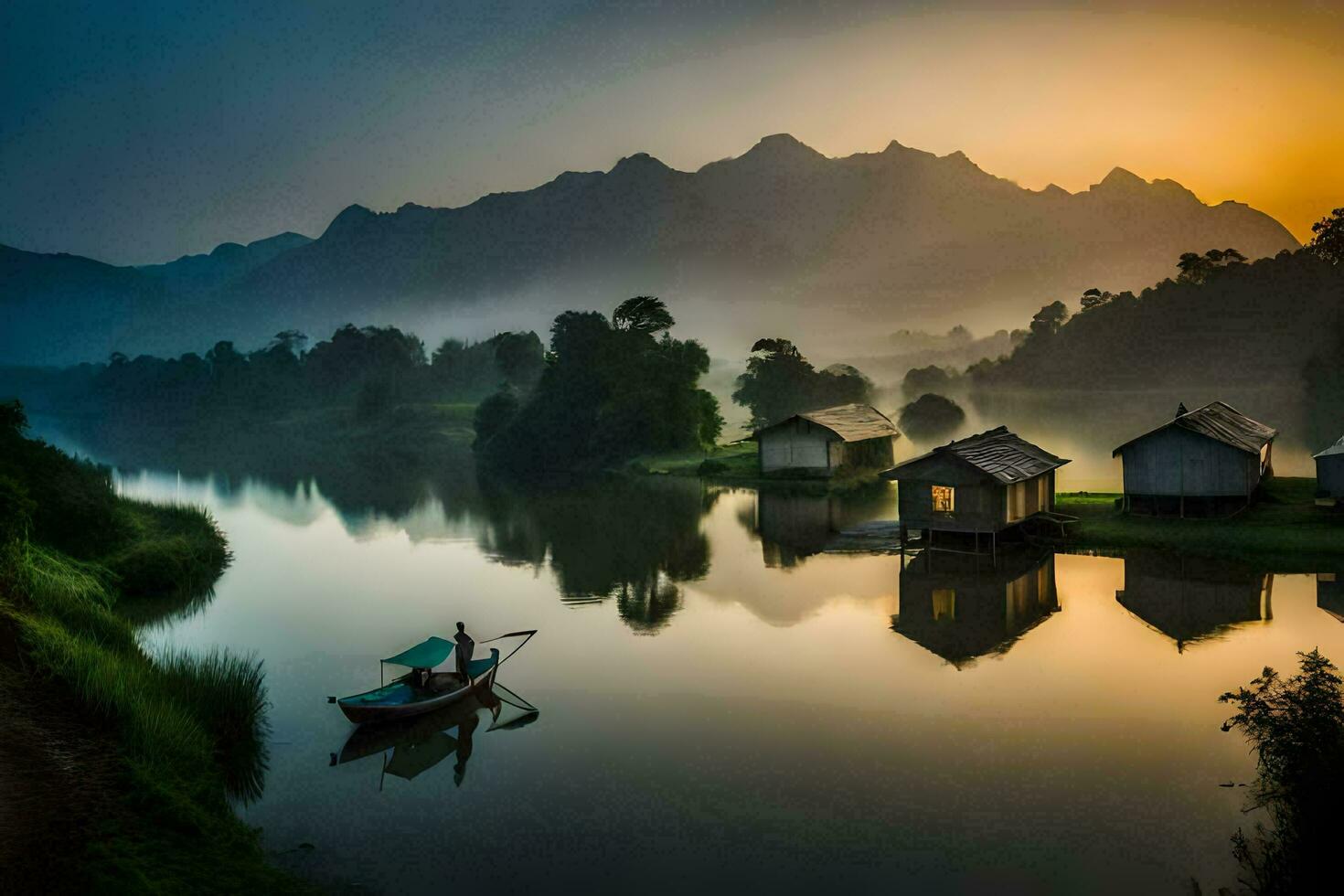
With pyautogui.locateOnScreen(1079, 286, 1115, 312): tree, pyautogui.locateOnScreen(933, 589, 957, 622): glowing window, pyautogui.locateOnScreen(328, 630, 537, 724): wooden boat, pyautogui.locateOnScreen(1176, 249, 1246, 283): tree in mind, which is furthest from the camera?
pyautogui.locateOnScreen(1079, 286, 1115, 312): tree

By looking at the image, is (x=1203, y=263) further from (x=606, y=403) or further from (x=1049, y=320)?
(x=606, y=403)

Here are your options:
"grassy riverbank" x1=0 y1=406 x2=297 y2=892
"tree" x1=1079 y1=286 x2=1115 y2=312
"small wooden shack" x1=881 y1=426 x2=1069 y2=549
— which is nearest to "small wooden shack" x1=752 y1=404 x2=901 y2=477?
"small wooden shack" x1=881 y1=426 x2=1069 y2=549

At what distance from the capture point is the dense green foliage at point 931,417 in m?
113

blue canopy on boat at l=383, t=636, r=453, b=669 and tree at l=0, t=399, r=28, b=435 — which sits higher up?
tree at l=0, t=399, r=28, b=435

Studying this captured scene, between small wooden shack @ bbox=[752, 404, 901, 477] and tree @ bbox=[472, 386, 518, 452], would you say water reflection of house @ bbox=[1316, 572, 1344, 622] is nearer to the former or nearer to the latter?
small wooden shack @ bbox=[752, 404, 901, 477]

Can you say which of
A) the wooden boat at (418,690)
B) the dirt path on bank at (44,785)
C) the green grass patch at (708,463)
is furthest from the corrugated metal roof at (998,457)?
the green grass patch at (708,463)

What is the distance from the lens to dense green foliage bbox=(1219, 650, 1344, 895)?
1243 cm

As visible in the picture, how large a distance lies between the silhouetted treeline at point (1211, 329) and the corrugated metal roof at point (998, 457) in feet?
303

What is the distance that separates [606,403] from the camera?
10012cm

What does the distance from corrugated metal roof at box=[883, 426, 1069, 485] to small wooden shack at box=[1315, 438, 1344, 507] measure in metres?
10.1

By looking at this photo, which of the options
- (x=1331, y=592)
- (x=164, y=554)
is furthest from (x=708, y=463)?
(x=1331, y=592)

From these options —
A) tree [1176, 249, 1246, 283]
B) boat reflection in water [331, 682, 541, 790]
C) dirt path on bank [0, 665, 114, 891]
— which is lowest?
Answer: boat reflection in water [331, 682, 541, 790]

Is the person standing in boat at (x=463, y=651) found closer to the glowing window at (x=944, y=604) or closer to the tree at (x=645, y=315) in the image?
the glowing window at (x=944, y=604)

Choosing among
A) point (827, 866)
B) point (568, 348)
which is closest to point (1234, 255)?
point (568, 348)
